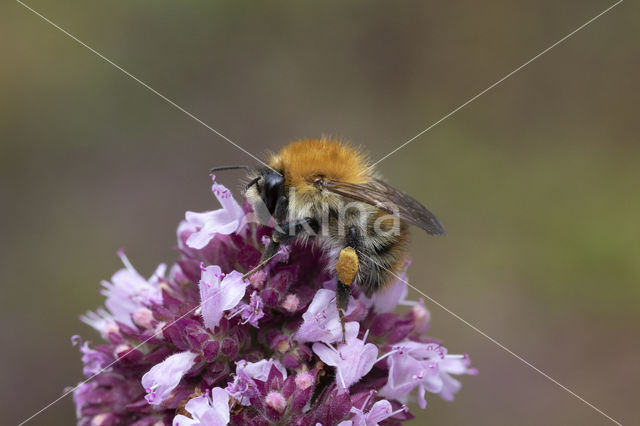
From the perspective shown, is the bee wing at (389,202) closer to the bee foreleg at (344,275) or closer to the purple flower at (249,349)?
the bee foreleg at (344,275)

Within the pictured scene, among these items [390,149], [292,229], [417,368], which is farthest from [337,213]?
[390,149]

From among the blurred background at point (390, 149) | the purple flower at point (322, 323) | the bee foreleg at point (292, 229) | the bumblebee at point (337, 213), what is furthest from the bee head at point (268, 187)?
the blurred background at point (390, 149)

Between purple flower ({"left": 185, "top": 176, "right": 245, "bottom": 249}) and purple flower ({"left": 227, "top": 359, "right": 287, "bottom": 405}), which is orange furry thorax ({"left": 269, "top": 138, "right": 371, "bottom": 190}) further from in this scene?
purple flower ({"left": 227, "top": 359, "right": 287, "bottom": 405})

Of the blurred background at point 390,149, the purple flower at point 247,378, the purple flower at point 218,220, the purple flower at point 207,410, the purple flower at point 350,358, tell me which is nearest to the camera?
the purple flower at point 207,410

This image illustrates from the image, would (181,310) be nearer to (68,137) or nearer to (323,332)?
(323,332)

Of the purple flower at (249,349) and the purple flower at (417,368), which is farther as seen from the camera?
the purple flower at (417,368)

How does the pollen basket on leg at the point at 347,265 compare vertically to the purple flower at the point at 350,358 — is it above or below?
above

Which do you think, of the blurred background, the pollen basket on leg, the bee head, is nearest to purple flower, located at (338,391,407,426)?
the pollen basket on leg
